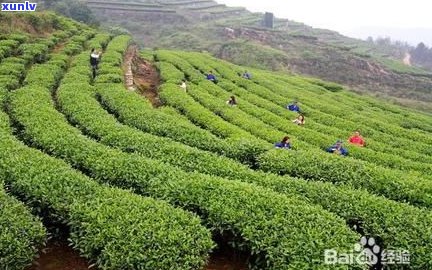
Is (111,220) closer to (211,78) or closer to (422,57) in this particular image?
(211,78)

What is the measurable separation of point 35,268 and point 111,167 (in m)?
4.10

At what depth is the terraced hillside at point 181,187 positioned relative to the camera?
34.3 ft

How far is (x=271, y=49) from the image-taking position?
96875 millimetres

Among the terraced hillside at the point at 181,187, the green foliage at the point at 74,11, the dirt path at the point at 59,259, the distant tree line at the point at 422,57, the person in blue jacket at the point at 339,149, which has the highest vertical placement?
the green foliage at the point at 74,11

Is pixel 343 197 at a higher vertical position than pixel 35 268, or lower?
higher

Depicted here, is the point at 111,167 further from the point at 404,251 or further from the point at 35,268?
the point at 404,251

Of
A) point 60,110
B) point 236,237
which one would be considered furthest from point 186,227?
point 60,110

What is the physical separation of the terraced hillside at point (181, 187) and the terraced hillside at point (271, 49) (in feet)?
200

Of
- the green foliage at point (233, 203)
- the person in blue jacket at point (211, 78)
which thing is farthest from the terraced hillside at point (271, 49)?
the green foliage at point (233, 203)

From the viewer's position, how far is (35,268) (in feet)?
36.3

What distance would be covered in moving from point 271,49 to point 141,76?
65131 millimetres

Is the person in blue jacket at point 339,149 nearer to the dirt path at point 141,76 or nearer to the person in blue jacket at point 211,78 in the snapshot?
the dirt path at point 141,76

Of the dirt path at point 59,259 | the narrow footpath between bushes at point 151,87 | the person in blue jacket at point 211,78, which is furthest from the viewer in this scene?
the person in blue jacket at point 211,78

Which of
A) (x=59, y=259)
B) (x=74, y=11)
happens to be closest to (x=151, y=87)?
(x=59, y=259)
